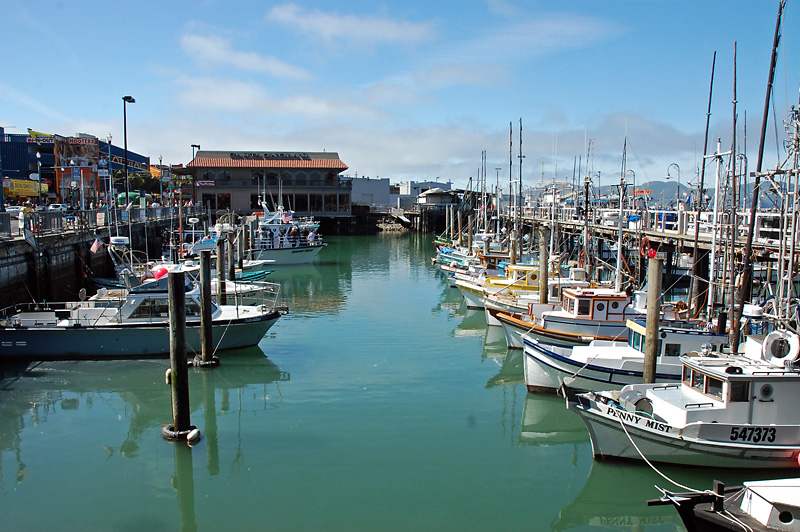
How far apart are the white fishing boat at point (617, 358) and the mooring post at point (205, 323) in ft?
33.1

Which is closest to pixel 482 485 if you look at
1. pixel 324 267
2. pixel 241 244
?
pixel 241 244

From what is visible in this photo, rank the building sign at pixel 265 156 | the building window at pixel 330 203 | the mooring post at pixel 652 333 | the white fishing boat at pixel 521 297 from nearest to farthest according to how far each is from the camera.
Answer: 1. the mooring post at pixel 652 333
2. the white fishing boat at pixel 521 297
3. the building sign at pixel 265 156
4. the building window at pixel 330 203

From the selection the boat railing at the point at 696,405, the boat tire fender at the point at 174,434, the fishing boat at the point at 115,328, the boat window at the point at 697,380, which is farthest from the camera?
the fishing boat at the point at 115,328

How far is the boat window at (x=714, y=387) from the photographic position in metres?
13.0

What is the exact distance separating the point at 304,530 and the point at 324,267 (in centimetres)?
4123

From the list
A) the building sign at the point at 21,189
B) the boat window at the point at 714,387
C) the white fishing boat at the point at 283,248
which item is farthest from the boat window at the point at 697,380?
the building sign at the point at 21,189

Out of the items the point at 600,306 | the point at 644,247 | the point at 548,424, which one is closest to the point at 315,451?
the point at 548,424

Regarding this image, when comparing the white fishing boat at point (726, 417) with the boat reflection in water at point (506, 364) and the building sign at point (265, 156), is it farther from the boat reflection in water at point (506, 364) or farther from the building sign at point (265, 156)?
the building sign at point (265, 156)

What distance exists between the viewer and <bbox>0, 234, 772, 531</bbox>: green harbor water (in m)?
12.0

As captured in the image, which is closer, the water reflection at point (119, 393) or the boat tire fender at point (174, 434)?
the boat tire fender at point (174, 434)

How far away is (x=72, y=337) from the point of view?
20.7 meters

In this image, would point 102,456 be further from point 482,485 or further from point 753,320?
point 753,320

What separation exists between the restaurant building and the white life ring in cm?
7560

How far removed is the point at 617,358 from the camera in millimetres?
16922
